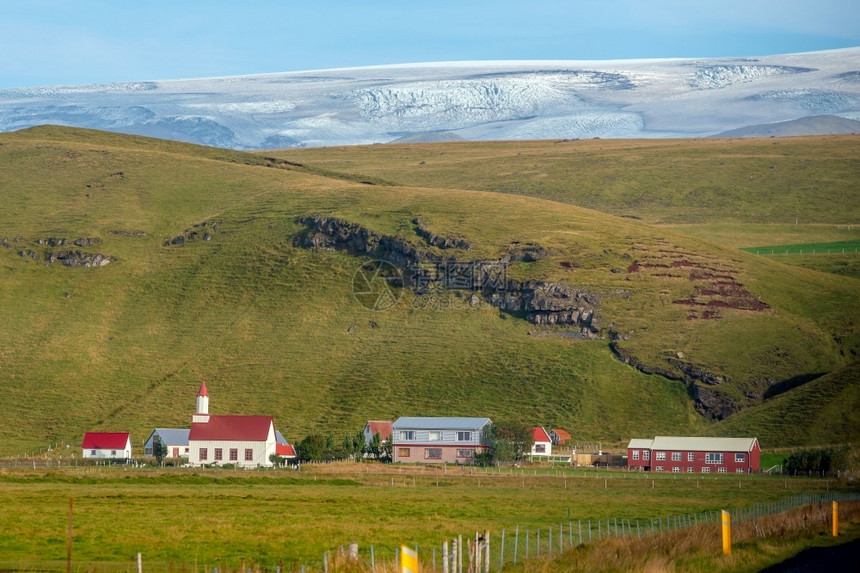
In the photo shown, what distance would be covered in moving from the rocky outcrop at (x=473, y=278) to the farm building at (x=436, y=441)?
2927 cm

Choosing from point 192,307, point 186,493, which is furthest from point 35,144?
point 186,493

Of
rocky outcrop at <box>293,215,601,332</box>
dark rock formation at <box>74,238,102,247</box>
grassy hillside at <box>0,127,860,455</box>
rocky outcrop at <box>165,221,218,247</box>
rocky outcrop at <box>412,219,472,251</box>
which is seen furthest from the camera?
rocky outcrop at <box>165,221,218,247</box>

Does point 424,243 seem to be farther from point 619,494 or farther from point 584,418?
point 619,494

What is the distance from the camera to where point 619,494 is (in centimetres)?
5984

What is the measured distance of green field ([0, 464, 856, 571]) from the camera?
3275cm

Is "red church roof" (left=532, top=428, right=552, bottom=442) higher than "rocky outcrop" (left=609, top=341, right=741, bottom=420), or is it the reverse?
"rocky outcrop" (left=609, top=341, right=741, bottom=420)

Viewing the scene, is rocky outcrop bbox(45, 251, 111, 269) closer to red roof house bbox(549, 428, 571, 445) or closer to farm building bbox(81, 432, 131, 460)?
farm building bbox(81, 432, 131, 460)

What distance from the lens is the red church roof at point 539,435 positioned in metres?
94.4

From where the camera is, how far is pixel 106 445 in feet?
301

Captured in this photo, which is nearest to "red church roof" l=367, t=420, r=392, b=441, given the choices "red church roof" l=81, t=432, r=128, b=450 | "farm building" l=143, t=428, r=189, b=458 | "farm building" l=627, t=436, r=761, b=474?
"farm building" l=143, t=428, r=189, b=458

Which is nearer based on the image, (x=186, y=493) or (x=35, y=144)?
(x=186, y=493)

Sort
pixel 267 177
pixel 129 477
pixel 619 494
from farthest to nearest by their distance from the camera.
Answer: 1. pixel 267 177
2. pixel 129 477
3. pixel 619 494

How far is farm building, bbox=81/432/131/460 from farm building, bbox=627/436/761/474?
39.3 metres

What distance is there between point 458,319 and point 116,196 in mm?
66215
